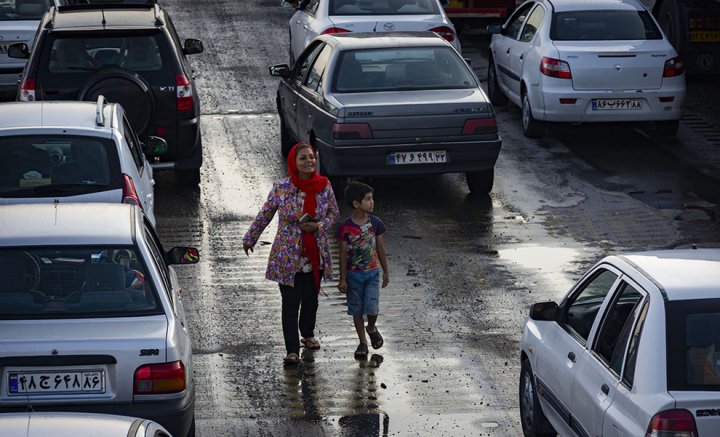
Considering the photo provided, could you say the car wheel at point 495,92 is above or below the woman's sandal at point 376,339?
below

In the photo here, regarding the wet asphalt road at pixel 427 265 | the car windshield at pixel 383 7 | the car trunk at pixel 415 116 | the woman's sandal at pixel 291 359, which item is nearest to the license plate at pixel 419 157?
the car trunk at pixel 415 116

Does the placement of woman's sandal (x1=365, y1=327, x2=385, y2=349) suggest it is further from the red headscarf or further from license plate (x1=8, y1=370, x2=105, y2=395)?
license plate (x1=8, y1=370, x2=105, y2=395)

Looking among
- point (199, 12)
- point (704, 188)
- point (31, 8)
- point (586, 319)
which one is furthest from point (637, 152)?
point (199, 12)

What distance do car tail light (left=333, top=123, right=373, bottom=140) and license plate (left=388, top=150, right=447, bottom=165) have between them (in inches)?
12.7

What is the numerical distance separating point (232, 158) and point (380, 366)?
22.8 feet

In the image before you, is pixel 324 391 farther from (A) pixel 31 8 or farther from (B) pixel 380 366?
(A) pixel 31 8

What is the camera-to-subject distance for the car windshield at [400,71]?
14.4m

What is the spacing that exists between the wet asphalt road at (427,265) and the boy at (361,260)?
312mm

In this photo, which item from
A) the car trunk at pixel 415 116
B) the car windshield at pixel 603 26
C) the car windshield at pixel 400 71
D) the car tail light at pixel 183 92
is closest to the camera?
the car trunk at pixel 415 116

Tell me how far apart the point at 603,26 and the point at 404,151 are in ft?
14.5

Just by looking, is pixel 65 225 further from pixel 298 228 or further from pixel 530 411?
pixel 530 411

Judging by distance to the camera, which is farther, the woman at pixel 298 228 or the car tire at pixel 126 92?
the car tire at pixel 126 92

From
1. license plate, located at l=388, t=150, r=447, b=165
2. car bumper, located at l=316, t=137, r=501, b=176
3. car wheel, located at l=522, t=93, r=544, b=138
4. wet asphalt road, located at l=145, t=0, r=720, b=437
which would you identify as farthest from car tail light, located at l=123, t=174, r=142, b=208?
car wheel, located at l=522, t=93, r=544, b=138

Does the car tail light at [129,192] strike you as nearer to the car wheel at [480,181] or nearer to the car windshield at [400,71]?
the car windshield at [400,71]
